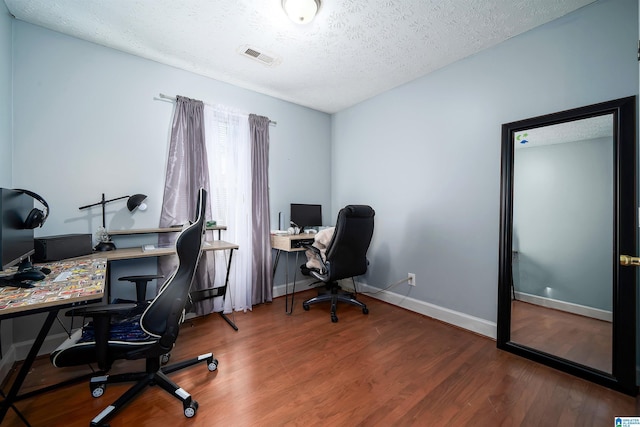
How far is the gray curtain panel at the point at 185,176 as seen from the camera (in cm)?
257

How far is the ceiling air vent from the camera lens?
2.36 meters

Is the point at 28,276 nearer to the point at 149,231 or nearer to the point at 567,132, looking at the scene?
the point at 149,231

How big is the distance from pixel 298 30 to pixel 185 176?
5.67ft

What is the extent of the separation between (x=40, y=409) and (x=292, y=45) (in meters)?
3.06

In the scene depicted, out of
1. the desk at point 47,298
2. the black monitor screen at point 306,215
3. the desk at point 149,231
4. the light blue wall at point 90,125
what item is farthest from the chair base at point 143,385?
the black monitor screen at point 306,215

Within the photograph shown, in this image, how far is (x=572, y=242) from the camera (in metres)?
1.96

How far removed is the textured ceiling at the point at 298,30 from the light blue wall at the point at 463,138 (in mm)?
196

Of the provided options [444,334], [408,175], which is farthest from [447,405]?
[408,175]

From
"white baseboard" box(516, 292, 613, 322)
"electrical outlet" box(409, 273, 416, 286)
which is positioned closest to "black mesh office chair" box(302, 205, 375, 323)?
"electrical outlet" box(409, 273, 416, 286)

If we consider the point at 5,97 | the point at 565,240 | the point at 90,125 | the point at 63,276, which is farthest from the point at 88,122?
the point at 565,240

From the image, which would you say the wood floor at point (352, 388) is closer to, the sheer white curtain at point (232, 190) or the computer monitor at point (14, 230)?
the sheer white curtain at point (232, 190)

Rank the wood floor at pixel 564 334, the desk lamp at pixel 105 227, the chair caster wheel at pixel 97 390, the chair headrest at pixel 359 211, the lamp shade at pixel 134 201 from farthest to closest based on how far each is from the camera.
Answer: the chair headrest at pixel 359 211 < the lamp shade at pixel 134 201 < the desk lamp at pixel 105 227 < the wood floor at pixel 564 334 < the chair caster wheel at pixel 97 390

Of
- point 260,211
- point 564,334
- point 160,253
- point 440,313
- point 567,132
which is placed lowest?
point 440,313

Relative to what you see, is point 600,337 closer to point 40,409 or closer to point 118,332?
point 118,332
